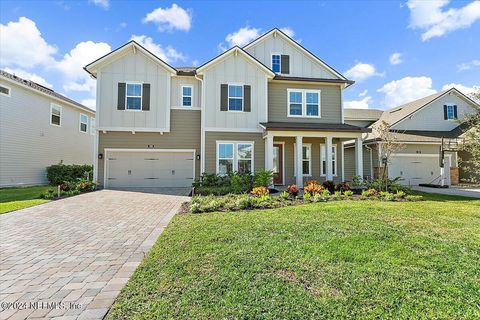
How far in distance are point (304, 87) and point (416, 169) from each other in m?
10.1

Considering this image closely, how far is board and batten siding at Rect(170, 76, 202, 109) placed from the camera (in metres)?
15.0

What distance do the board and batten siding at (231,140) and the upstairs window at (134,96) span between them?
13.9 ft

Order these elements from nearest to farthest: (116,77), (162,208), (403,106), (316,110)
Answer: (162,208) < (116,77) < (316,110) < (403,106)

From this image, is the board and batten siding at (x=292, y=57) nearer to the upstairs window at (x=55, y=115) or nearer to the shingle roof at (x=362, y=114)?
the shingle roof at (x=362, y=114)

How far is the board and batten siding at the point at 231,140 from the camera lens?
14344 millimetres

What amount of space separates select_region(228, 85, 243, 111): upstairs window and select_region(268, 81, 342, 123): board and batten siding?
6.00ft

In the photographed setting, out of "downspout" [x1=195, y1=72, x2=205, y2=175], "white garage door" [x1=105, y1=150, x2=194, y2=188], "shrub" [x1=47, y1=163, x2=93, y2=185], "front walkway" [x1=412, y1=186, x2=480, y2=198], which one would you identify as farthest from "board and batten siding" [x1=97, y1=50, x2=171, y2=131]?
"front walkway" [x1=412, y1=186, x2=480, y2=198]

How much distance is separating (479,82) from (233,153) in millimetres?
10967

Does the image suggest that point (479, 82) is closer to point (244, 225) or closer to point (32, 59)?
point (244, 225)

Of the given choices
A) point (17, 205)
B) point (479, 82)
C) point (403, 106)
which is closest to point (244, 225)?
point (17, 205)

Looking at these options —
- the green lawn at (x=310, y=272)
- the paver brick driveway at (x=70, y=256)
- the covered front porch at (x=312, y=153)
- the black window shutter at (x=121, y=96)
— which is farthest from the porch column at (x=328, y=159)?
the black window shutter at (x=121, y=96)

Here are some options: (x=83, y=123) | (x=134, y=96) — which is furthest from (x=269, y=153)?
(x=83, y=123)

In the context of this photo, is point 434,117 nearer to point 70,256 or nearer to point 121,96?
point 121,96

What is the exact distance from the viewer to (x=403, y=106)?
22.9 metres
